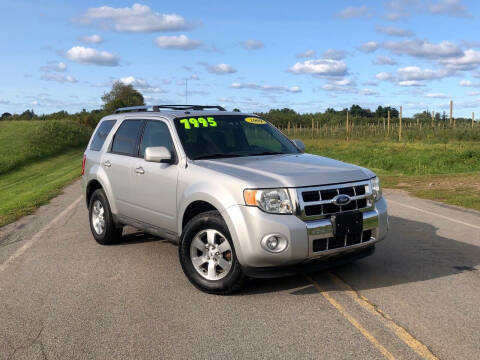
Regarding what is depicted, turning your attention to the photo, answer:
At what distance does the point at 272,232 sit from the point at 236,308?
791 millimetres

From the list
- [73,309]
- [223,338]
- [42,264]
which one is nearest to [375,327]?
[223,338]

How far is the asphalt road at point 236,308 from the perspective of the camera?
4.06 meters

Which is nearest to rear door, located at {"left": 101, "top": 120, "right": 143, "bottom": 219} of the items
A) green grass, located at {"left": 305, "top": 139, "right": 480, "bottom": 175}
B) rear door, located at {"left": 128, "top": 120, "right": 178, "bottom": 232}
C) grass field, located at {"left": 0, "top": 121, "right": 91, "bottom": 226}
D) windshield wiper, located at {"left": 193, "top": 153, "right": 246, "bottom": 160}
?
rear door, located at {"left": 128, "top": 120, "right": 178, "bottom": 232}

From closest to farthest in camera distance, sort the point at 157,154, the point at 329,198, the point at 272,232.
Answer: the point at 272,232 → the point at 329,198 → the point at 157,154

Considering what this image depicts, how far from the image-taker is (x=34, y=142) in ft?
139

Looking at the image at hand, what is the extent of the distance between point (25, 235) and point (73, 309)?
428 cm

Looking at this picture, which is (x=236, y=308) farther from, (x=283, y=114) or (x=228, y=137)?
(x=283, y=114)

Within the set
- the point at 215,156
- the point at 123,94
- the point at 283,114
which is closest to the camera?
the point at 215,156

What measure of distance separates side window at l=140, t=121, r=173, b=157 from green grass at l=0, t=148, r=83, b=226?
15.9ft

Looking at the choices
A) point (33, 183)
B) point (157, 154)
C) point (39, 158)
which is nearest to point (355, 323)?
point (157, 154)

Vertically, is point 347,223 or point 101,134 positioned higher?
point 101,134

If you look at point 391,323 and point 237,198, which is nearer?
point 391,323

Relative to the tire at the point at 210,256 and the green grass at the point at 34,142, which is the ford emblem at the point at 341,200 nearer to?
the tire at the point at 210,256

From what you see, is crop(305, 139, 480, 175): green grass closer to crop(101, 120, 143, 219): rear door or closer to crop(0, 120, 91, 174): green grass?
crop(101, 120, 143, 219): rear door
